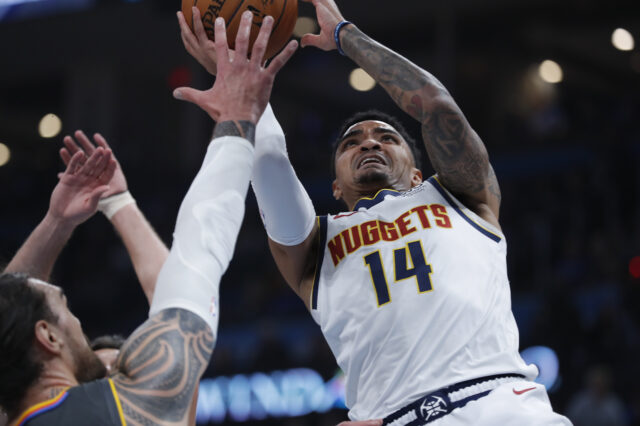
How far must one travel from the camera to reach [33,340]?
2.33 m

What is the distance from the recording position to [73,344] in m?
2.43

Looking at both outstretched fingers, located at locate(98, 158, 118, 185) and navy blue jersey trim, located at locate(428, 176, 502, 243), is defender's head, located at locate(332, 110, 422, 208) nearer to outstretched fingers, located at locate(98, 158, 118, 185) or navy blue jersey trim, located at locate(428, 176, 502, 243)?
navy blue jersey trim, located at locate(428, 176, 502, 243)

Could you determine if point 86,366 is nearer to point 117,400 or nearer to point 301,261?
point 117,400

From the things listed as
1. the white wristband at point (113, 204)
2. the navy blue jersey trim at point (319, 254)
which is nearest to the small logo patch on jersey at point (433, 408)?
the navy blue jersey trim at point (319, 254)

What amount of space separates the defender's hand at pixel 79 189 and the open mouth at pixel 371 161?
4.03 ft

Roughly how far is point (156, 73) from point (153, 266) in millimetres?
17254

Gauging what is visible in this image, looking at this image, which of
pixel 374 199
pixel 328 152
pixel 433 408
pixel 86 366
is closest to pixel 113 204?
pixel 374 199

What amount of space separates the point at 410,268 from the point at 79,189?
56.1 inches

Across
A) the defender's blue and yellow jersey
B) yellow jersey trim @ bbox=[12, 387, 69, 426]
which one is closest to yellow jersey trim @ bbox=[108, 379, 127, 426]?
the defender's blue and yellow jersey

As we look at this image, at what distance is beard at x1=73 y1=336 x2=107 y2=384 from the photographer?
7.95ft

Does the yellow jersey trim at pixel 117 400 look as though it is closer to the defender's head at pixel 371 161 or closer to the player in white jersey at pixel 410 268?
the player in white jersey at pixel 410 268

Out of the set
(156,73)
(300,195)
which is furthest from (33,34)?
(300,195)

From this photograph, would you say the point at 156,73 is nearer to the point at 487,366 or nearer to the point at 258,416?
the point at 258,416

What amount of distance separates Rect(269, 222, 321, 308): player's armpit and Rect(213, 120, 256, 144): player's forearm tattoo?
138cm
